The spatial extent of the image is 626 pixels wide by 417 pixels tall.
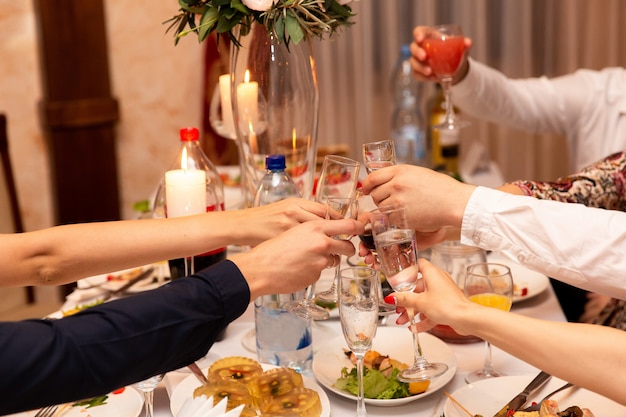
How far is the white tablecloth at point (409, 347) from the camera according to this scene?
1364mm

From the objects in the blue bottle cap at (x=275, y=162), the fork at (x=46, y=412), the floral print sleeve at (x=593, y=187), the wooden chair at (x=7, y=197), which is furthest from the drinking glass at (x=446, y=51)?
the wooden chair at (x=7, y=197)

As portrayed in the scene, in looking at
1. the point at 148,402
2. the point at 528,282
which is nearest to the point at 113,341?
the point at 148,402

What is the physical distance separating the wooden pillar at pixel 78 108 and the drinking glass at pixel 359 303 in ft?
9.68

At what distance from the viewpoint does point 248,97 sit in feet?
6.24

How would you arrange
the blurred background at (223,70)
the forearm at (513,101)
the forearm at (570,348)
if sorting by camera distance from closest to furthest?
the forearm at (570,348), the forearm at (513,101), the blurred background at (223,70)

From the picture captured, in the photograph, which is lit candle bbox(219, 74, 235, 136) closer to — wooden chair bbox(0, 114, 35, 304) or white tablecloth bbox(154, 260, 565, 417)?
white tablecloth bbox(154, 260, 565, 417)

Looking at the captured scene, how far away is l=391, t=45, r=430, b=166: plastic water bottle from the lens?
3.15m

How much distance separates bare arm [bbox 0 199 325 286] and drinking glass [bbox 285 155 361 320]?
126 millimetres

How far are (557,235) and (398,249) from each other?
1.15 feet

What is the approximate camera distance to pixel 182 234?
60.2 inches

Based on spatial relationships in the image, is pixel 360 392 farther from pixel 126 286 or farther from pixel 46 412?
pixel 126 286

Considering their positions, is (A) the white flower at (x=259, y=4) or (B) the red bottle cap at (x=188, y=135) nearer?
(A) the white flower at (x=259, y=4)

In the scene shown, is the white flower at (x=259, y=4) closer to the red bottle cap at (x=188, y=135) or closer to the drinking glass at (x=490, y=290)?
the red bottle cap at (x=188, y=135)

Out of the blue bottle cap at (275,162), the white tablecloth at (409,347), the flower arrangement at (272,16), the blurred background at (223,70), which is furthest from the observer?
the blurred background at (223,70)
